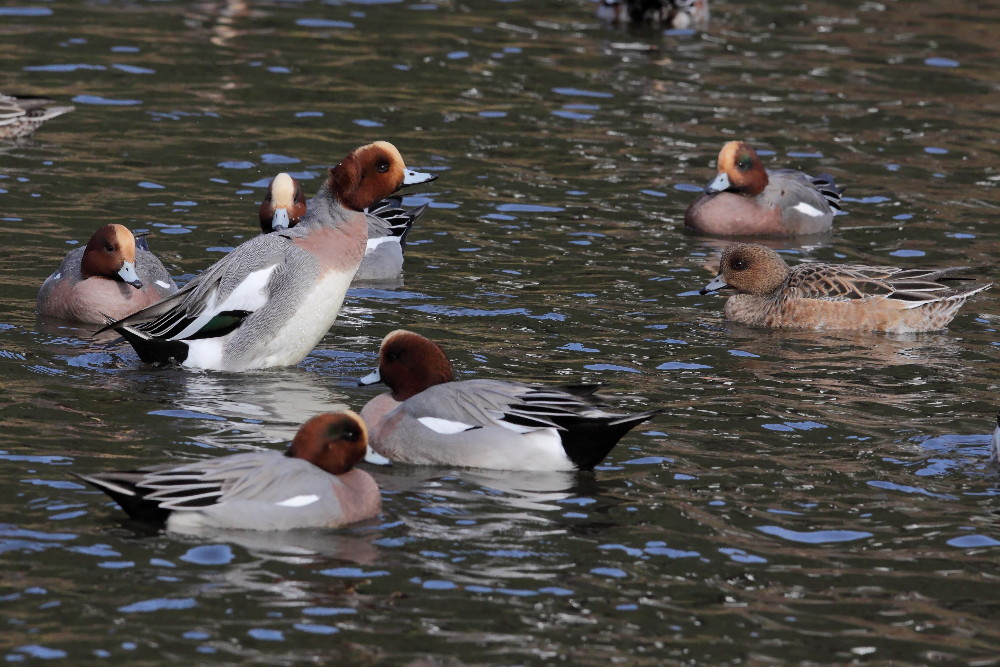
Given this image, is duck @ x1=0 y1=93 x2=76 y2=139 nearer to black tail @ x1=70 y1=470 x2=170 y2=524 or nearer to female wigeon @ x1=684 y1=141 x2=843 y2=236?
female wigeon @ x1=684 y1=141 x2=843 y2=236

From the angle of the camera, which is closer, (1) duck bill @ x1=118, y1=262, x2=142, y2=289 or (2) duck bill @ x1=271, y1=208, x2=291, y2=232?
(1) duck bill @ x1=118, y1=262, x2=142, y2=289

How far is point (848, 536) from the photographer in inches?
279

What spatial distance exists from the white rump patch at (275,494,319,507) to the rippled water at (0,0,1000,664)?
153 mm

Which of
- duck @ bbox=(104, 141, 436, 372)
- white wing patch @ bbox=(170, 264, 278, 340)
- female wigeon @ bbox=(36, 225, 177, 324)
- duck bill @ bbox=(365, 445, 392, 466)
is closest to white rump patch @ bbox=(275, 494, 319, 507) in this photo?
duck bill @ bbox=(365, 445, 392, 466)

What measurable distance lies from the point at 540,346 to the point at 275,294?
1.76 m

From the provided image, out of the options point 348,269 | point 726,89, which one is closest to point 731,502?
point 348,269

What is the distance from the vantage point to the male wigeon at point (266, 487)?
6.84 metres

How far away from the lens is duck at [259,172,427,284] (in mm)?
11414

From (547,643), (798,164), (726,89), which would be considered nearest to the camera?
(547,643)

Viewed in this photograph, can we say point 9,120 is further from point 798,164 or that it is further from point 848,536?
point 848,536

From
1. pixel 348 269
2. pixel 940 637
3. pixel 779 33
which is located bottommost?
pixel 940 637

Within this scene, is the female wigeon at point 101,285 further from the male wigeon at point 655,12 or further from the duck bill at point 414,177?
the male wigeon at point 655,12

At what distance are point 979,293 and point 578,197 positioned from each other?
367 cm

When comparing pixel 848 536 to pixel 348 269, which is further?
pixel 348 269
